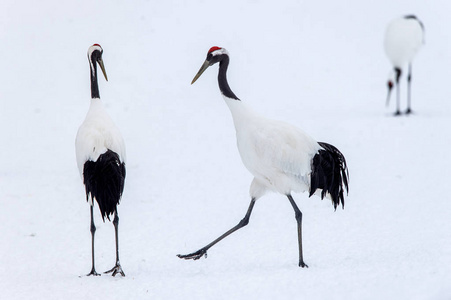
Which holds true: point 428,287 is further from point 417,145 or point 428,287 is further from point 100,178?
point 417,145

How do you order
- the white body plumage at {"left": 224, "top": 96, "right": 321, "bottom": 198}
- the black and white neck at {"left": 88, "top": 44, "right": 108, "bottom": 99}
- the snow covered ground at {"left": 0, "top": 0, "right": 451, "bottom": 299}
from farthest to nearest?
1. the black and white neck at {"left": 88, "top": 44, "right": 108, "bottom": 99}
2. the snow covered ground at {"left": 0, "top": 0, "right": 451, "bottom": 299}
3. the white body plumage at {"left": 224, "top": 96, "right": 321, "bottom": 198}

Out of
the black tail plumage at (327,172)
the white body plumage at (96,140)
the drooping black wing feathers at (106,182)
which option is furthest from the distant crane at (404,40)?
the drooping black wing feathers at (106,182)

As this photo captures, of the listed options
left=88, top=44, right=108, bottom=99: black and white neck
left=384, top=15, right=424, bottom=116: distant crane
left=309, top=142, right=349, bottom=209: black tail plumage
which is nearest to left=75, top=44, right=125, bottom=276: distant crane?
left=88, top=44, right=108, bottom=99: black and white neck

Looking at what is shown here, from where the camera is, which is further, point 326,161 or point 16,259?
point 16,259

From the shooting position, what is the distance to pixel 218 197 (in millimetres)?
7457

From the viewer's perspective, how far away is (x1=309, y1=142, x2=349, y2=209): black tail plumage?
193 inches

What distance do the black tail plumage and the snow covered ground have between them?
52 centimetres

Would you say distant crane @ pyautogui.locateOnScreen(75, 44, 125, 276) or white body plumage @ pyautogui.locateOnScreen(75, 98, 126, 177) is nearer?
distant crane @ pyautogui.locateOnScreen(75, 44, 125, 276)

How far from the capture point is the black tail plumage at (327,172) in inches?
193

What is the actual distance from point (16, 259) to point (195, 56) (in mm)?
10110

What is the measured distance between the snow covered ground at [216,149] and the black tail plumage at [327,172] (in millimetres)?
517

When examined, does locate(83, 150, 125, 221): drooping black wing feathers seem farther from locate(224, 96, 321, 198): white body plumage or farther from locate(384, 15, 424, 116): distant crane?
locate(384, 15, 424, 116): distant crane

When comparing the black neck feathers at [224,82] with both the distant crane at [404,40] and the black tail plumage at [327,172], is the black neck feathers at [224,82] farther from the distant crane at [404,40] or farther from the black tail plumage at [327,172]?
the distant crane at [404,40]

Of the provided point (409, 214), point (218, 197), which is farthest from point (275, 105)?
point (409, 214)
